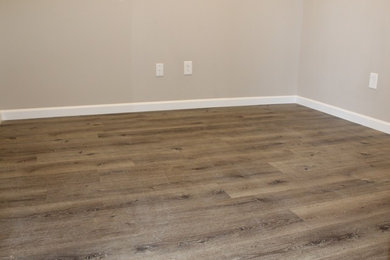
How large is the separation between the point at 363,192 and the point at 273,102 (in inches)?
91.4

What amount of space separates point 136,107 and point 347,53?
6.70ft

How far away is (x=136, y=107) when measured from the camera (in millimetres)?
3881

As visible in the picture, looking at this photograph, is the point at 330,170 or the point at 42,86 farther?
the point at 42,86

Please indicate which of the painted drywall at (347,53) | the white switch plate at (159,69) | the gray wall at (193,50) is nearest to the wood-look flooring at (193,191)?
the painted drywall at (347,53)

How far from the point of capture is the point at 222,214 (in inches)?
72.1

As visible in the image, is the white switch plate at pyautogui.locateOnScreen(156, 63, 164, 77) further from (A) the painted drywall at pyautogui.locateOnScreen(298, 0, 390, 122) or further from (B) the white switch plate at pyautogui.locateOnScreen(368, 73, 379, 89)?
(B) the white switch plate at pyautogui.locateOnScreen(368, 73, 379, 89)

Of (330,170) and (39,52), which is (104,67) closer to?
(39,52)

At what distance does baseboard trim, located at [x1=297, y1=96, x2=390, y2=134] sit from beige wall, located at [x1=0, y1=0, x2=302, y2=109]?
0.28 meters

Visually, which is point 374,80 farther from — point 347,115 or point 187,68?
point 187,68

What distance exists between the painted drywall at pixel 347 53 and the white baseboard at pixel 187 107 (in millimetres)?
63

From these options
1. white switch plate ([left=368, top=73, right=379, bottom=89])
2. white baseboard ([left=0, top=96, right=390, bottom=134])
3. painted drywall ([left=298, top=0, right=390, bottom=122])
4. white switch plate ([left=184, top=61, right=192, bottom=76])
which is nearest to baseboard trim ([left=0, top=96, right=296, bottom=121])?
white baseboard ([left=0, top=96, right=390, bottom=134])

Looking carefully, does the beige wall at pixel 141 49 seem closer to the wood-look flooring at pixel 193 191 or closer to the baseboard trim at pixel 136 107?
the baseboard trim at pixel 136 107

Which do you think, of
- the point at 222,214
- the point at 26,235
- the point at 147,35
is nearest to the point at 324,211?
the point at 222,214

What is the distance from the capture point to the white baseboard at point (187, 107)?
11.5 feet
